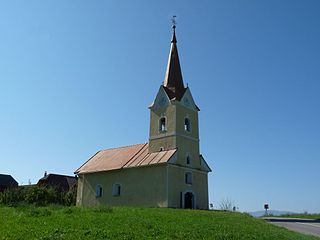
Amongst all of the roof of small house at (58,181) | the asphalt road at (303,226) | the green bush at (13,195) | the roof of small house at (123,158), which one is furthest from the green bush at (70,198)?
the asphalt road at (303,226)

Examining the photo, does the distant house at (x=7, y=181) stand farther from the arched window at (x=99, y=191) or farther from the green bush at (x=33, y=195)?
the arched window at (x=99, y=191)

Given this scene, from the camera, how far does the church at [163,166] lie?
112ft

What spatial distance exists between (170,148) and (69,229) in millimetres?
21959

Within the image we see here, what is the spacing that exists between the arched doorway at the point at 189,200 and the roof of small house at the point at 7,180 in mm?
49363

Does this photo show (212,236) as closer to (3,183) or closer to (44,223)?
(44,223)

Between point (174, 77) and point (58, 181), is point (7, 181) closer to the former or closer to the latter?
point (58, 181)

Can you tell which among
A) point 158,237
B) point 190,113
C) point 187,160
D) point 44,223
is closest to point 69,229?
point 44,223

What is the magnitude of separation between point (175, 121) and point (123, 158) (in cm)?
725

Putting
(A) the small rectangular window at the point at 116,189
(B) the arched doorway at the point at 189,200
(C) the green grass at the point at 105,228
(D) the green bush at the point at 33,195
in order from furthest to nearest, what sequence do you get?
(A) the small rectangular window at the point at 116,189 → (D) the green bush at the point at 33,195 → (B) the arched doorway at the point at 189,200 → (C) the green grass at the point at 105,228

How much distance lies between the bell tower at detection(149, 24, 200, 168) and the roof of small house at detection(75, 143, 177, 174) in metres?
1.25

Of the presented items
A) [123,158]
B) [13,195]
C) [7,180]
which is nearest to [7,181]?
[7,180]

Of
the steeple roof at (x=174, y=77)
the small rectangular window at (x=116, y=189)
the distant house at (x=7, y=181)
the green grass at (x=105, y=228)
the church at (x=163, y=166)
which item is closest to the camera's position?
the green grass at (x=105, y=228)

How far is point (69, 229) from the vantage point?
46.7ft

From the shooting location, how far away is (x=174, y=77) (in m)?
40.0
